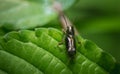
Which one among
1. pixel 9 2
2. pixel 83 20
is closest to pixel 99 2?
pixel 83 20

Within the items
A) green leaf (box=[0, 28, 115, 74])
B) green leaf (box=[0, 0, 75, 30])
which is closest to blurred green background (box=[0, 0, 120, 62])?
green leaf (box=[0, 0, 75, 30])

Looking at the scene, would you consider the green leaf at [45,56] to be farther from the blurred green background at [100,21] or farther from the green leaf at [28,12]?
the blurred green background at [100,21]

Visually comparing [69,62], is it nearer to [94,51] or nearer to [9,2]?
[94,51]

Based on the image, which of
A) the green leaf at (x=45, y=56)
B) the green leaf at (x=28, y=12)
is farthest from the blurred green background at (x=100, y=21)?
the green leaf at (x=45, y=56)

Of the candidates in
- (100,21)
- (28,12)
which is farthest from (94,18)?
(28,12)

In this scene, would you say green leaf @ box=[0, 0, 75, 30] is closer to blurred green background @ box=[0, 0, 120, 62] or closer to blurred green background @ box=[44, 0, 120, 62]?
blurred green background @ box=[0, 0, 120, 62]
